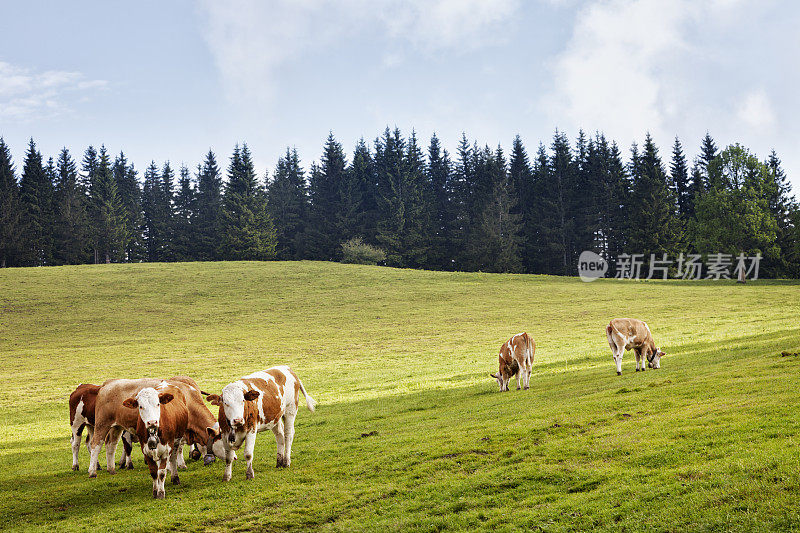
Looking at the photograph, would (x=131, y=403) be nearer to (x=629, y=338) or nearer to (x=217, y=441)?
(x=217, y=441)

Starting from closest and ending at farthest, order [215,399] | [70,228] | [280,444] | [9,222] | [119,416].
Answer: [215,399]
[119,416]
[280,444]
[9,222]
[70,228]

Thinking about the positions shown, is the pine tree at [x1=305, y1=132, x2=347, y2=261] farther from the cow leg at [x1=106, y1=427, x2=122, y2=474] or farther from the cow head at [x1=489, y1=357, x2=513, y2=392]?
the cow leg at [x1=106, y1=427, x2=122, y2=474]

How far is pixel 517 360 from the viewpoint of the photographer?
21.2 meters

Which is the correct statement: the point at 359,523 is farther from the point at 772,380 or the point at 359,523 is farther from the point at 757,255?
the point at 757,255

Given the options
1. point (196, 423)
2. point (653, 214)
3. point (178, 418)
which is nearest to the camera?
point (178, 418)

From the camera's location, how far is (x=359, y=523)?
30.2ft

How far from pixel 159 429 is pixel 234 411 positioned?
1318 mm

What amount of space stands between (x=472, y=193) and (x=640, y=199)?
2946cm

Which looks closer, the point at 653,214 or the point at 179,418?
the point at 179,418

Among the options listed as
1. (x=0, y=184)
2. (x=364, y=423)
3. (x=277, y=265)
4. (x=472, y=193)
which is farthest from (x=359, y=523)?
(x=0, y=184)

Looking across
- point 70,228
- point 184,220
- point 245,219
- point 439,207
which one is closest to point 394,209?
point 439,207

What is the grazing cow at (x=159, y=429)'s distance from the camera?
1083cm

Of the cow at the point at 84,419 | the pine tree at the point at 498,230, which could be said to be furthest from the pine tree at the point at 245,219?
the cow at the point at 84,419

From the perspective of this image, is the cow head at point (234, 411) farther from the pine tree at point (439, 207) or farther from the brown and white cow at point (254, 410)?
the pine tree at point (439, 207)
